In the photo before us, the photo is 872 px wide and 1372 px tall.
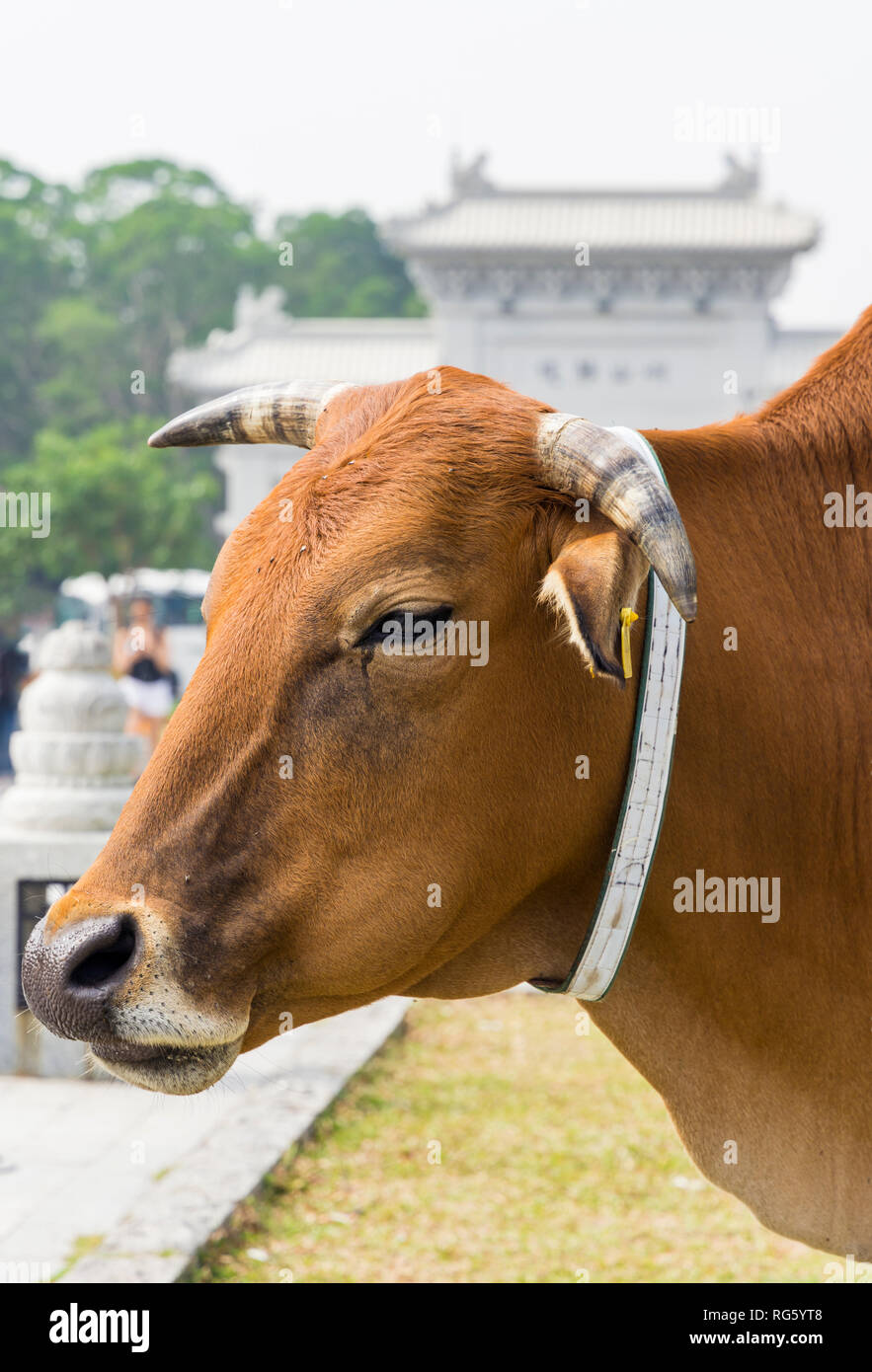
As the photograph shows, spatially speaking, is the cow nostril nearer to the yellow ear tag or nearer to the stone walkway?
the yellow ear tag

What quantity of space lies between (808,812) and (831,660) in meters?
0.26

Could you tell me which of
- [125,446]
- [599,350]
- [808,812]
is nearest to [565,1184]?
[808,812]

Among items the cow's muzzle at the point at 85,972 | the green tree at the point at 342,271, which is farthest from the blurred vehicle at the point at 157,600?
the green tree at the point at 342,271

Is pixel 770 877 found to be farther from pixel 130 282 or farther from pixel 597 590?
pixel 130 282

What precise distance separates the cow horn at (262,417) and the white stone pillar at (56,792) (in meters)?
4.55

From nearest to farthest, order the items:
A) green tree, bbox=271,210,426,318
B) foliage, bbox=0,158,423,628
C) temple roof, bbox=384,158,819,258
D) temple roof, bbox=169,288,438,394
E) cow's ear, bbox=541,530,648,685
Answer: cow's ear, bbox=541,530,648,685, temple roof, bbox=384,158,819,258, temple roof, bbox=169,288,438,394, foliage, bbox=0,158,423,628, green tree, bbox=271,210,426,318

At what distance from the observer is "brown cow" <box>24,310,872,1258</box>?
6.16 ft

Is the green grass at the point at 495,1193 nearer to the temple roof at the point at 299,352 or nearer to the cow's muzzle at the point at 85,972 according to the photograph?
the cow's muzzle at the point at 85,972

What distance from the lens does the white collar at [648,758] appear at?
2.03 metres

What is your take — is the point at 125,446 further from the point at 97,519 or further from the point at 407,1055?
the point at 407,1055

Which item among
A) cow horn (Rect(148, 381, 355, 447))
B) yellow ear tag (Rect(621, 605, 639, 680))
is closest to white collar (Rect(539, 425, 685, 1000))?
yellow ear tag (Rect(621, 605, 639, 680))

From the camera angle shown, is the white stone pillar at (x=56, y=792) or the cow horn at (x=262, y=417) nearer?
the cow horn at (x=262, y=417)

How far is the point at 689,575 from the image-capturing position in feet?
5.88

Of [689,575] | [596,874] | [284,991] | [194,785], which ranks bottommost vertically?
[284,991]
